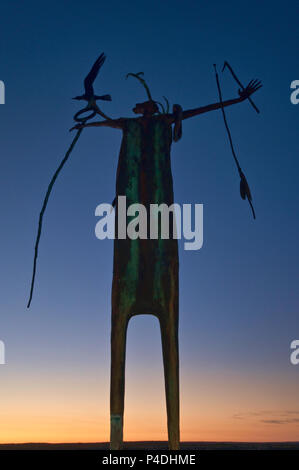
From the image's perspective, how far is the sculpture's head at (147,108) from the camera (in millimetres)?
8086

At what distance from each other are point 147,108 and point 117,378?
3.14 metres

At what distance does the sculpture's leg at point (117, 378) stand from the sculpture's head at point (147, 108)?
2.42 meters

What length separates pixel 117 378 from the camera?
7223 mm

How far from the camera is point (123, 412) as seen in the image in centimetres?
718

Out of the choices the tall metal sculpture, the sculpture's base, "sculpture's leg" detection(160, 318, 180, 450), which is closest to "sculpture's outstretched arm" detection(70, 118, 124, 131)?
the tall metal sculpture

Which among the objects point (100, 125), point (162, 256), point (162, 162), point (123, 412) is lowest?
point (123, 412)

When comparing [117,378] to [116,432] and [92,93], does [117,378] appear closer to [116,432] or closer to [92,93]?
[116,432]

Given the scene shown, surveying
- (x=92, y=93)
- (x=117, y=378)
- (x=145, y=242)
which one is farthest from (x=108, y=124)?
(x=117, y=378)

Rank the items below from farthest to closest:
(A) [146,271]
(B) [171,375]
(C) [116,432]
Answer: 1. (A) [146,271]
2. (B) [171,375]
3. (C) [116,432]

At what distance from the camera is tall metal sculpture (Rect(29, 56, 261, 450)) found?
7.21 m

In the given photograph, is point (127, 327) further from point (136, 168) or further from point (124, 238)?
point (136, 168)
